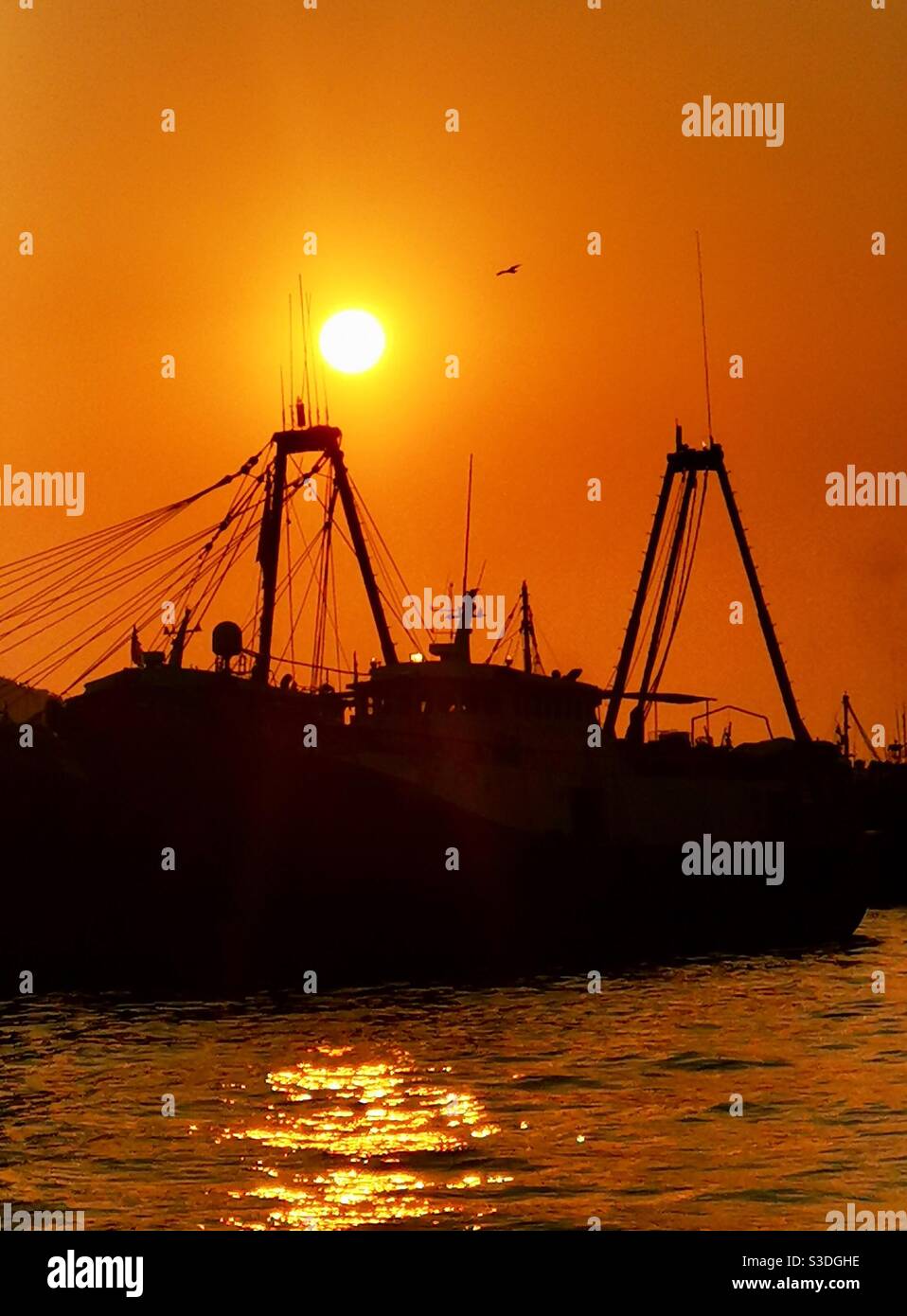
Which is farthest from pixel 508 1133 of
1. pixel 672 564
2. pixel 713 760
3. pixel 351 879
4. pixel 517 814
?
pixel 672 564

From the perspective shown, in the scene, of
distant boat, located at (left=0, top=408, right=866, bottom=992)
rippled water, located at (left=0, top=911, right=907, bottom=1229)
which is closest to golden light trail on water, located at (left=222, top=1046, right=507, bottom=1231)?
rippled water, located at (left=0, top=911, right=907, bottom=1229)

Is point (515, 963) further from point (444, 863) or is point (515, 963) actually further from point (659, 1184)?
point (659, 1184)

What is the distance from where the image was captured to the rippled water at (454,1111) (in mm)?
22938

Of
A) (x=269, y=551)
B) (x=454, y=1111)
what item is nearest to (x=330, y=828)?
(x=269, y=551)

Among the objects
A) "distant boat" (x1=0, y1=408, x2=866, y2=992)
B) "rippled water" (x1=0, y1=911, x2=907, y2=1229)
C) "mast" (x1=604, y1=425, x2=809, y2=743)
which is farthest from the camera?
"mast" (x1=604, y1=425, x2=809, y2=743)

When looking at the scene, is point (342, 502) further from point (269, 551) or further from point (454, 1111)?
point (454, 1111)

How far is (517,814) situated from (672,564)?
2731 cm

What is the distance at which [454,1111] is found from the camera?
98.9 ft

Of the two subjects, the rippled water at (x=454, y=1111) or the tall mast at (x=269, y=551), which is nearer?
the rippled water at (x=454, y=1111)

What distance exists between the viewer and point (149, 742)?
57781mm

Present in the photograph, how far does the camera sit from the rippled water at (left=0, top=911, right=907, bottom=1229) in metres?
22.9

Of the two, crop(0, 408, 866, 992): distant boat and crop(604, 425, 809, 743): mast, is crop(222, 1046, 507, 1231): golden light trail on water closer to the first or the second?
crop(0, 408, 866, 992): distant boat

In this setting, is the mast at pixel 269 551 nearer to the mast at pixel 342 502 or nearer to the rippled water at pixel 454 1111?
the mast at pixel 342 502

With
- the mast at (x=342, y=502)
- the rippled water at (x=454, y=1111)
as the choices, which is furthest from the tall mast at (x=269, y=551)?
the rippled water at (x=454, y=1111)
